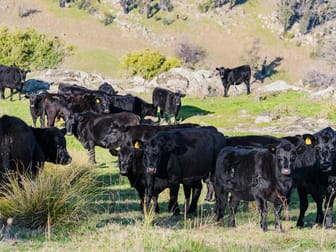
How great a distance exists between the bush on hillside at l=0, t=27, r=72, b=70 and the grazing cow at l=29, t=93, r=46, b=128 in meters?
23.7

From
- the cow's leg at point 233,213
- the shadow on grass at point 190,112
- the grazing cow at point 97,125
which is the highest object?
the shadow on grass at point 190,112

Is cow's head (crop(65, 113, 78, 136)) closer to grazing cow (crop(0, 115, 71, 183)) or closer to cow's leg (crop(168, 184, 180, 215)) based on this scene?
grazing cow (crop(0, 115, 71, 183))

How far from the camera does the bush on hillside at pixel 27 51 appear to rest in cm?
4816

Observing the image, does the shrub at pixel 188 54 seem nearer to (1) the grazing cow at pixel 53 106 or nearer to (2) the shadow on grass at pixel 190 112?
(2) the shadow on grass at pixel 190 112

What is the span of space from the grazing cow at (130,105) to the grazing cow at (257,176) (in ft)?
46.7

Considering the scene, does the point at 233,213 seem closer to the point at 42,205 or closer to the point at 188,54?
the point at 42,205

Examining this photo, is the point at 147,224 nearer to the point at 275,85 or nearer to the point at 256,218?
the point at 256,218

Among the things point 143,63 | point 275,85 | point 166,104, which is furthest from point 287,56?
point 166,104

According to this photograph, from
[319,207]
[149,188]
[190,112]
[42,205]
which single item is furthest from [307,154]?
[190,112]

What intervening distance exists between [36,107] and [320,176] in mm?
15544

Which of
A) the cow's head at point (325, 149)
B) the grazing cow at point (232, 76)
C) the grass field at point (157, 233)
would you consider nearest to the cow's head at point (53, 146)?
the grass field at point (157, 233)

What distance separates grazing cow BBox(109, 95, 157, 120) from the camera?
25359 millimetres

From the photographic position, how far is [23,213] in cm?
923

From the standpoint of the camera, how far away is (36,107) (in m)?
24.5
